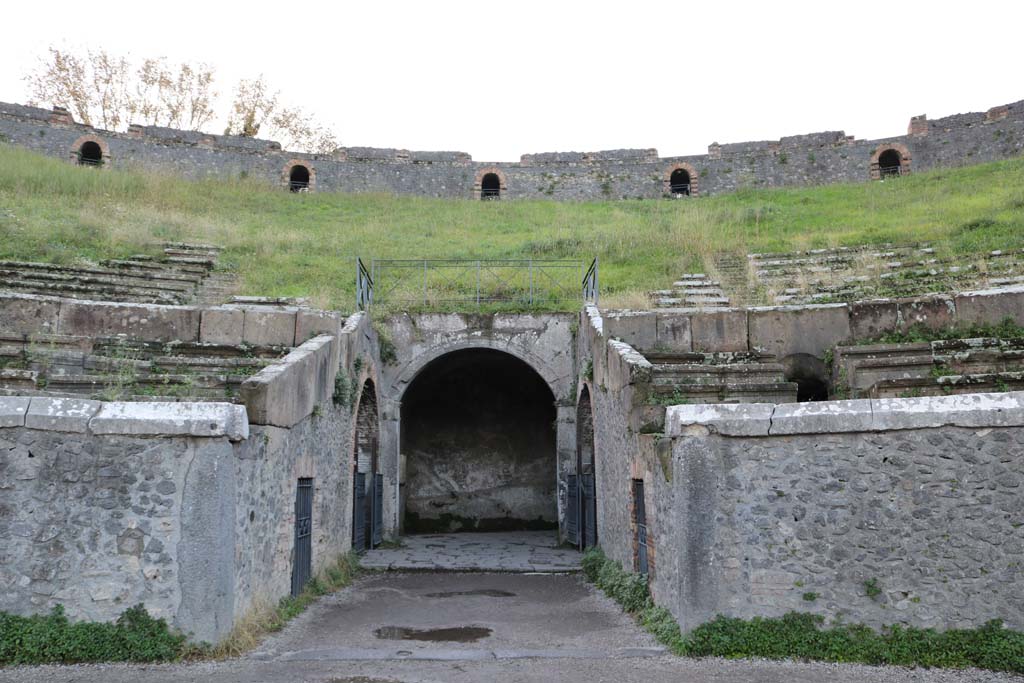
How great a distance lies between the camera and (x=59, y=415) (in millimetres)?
6484

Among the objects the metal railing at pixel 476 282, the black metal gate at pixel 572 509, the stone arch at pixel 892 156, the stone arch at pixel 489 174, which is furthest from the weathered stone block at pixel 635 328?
the stone arch at pixel 892 156

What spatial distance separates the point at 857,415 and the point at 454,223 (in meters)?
18.6

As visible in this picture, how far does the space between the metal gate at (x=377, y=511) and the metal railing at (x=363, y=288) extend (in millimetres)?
2997

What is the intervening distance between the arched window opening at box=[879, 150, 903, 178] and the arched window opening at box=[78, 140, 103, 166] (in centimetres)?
2610

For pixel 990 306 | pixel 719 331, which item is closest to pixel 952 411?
pixel 990 306

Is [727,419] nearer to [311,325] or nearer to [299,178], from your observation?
[311,325]

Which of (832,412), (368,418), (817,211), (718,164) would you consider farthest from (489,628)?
(718,164)

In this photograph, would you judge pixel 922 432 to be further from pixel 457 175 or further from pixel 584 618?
pixel 457 175

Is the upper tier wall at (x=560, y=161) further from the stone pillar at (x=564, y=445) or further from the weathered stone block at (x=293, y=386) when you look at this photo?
the weathered stone block at (x=293, y=386)

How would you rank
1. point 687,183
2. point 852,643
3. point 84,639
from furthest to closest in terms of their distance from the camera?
1. point 687,183
2. point 852,643
3. point 84,639

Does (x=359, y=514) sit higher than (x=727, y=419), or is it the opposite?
(x=727, y=419)

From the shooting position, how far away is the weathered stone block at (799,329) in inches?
412

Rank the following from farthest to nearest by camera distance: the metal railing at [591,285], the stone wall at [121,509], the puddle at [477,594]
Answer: the metal railing at [591,285]
the puddle at [477,594]
the stone wall at [121,509]

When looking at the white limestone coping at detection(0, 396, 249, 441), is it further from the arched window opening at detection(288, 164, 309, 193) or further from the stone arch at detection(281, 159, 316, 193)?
the arched window opening at detection(288, 164, 309, 193)
